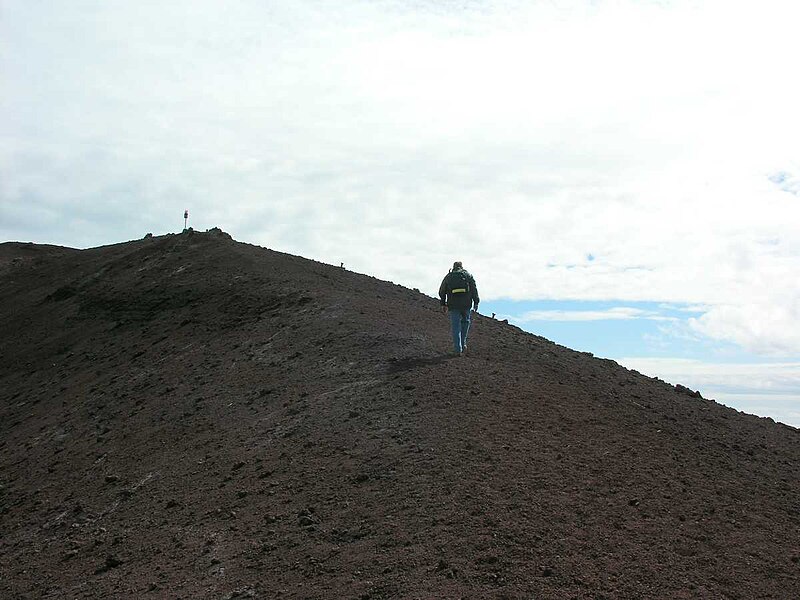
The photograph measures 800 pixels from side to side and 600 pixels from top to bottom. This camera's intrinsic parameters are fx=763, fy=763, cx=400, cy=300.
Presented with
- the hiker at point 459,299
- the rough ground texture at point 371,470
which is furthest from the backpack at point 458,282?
the rough ground texture at point 371,470

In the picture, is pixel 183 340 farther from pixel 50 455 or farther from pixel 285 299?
pixel 50 455

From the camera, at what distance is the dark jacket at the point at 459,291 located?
15.4m

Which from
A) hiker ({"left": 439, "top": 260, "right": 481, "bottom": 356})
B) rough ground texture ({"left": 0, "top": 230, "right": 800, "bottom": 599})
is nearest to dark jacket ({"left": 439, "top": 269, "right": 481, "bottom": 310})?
hiker ({"left": 439, "top": 260, "right": 481, "bottom": 356})

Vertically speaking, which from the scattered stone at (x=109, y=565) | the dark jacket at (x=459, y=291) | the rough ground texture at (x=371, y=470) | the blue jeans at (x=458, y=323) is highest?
A: the dark jacket at (x=459, y=291)

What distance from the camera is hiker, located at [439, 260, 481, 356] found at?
50.4 ft

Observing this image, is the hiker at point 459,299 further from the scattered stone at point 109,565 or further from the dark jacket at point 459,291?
the scattered stone at point 109,565

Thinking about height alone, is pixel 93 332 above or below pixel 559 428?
above

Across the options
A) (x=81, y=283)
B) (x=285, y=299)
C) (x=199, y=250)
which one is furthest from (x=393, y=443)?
(x=81, y=283)

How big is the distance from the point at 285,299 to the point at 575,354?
25.3 ft

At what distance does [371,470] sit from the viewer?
1051 cm

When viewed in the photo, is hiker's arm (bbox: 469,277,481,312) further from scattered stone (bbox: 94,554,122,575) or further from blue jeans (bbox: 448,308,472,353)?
scattered stone (bbox: 94,554,122,575)

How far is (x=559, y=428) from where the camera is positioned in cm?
1149

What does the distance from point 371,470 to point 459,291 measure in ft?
19.0

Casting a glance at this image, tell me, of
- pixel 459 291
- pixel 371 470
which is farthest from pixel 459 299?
pixel 371 470
